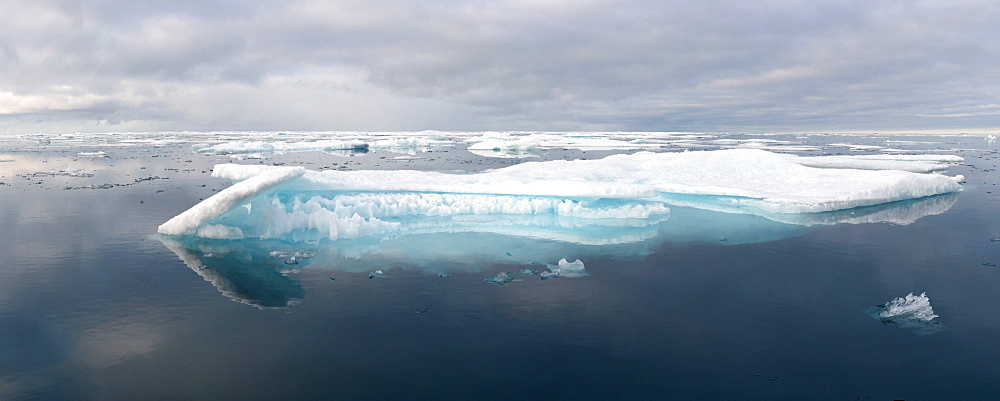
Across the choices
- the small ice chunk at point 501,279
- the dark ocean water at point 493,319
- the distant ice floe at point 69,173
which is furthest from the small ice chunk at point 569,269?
the distant ice floe at point 69,173

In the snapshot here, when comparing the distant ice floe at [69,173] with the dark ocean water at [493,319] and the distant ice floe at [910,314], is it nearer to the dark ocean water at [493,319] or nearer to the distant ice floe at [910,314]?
the dark ocean water at [493,319]

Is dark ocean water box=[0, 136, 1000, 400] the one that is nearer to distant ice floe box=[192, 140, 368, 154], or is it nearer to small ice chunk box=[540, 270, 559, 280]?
small ice chunk box=[540, 270, 559, 280]

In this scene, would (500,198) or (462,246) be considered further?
(500,198)

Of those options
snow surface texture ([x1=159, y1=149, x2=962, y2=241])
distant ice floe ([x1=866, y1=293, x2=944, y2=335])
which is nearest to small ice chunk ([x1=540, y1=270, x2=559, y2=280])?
snow surface texture ([x1=159, y1=149, x2=962, y2=241])

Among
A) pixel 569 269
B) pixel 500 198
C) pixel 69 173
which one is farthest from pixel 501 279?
pixel 69 173

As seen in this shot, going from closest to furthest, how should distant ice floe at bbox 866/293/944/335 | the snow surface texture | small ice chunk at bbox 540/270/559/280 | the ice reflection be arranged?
distant ice floe at bbox 866/293/944/335 → small ice chunk at bbox 540/270/559/280 → the ice reflection → the snow surface texture

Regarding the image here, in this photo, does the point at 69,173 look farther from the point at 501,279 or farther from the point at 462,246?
the point at 501,279

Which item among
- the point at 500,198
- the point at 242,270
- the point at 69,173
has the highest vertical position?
the point at 69,173
